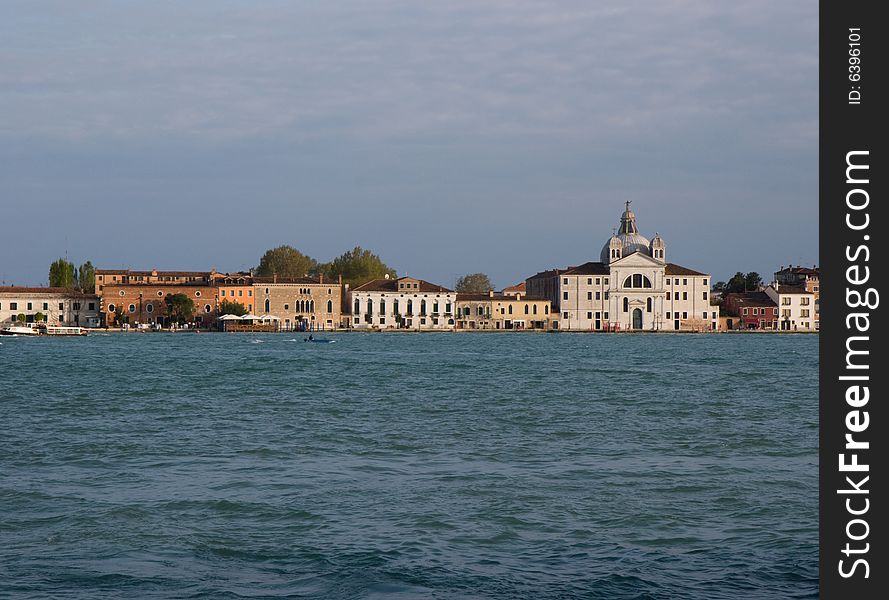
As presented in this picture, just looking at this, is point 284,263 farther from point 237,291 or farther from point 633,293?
point 633,293

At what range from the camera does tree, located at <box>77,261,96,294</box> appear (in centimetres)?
6675

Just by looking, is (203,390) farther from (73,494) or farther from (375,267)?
(375,267)

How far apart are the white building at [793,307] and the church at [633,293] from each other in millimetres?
3972

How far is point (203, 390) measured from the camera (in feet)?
65.3

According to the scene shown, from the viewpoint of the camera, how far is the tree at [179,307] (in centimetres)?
6006

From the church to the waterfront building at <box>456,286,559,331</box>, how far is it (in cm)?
101

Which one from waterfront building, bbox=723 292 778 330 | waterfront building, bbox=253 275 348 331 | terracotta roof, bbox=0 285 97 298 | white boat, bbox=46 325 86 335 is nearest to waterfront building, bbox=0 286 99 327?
terracotta roof, bbox=0 285 97 298

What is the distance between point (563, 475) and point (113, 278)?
5641 cm

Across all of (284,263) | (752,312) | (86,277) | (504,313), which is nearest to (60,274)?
(86,277)

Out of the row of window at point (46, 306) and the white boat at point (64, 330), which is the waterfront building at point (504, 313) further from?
the white boat at point (64, 330)
